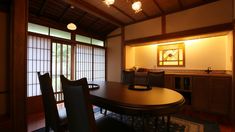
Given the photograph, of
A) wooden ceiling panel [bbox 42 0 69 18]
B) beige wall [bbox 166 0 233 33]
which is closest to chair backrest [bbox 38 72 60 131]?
wooden ceiling panel [bbox 42 0 69 18]

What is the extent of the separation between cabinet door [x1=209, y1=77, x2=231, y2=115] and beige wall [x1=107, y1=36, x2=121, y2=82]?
281cm

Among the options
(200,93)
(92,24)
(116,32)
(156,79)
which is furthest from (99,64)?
(200,93)

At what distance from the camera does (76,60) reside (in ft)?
13.7

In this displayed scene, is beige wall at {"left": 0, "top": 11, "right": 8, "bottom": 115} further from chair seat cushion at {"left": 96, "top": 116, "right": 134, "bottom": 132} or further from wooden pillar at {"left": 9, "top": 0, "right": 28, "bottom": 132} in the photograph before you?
chair seat cushion at {"left": 96, "top": 116, "right": 134, "bottom": 132}

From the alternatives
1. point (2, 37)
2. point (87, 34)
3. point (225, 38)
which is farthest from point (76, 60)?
point (225, 38)

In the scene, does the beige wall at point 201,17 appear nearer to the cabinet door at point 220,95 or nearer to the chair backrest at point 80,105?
the cabinet door at point 220,95

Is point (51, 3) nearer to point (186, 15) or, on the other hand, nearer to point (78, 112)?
point (78, 112)

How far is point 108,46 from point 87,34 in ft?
3.33

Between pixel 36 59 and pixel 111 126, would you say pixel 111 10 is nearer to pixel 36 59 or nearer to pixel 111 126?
pixel 36 59

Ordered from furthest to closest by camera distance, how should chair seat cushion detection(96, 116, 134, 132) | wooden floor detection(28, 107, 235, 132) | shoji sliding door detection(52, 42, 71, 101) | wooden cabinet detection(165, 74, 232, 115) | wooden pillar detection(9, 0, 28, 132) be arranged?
shoji sliding door detection(52, 42, 71, 101) → wooden cabinet detection(165, 74, 232, 115) → wooden floor detection(28, 107, 235, 132) → wooden pillar detection(9, 0, 28, 132) → chair seat cushion detection(96, 116, 134, 132)

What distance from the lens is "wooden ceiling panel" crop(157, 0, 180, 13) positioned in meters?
3.07

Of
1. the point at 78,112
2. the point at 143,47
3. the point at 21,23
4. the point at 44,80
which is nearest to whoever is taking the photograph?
the point at 78,112

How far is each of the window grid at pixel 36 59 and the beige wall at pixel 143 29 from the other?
8.27 ft

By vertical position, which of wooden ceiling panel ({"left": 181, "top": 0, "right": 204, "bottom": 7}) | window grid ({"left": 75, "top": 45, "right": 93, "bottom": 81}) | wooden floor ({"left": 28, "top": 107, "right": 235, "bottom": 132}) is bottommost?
wooden floor ({"left": 28, "top": 107, "right": 235, "bottom": 132})
